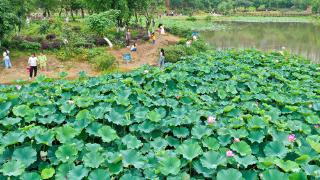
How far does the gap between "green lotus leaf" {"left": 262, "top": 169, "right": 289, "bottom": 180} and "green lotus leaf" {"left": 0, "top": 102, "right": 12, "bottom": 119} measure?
523cm

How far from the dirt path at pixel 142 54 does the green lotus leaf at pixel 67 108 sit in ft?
38.1

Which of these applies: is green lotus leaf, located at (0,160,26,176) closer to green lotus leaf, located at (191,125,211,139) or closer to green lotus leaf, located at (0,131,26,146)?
green lotus leaf, located at (0,131,26,146)

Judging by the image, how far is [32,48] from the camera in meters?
22.2

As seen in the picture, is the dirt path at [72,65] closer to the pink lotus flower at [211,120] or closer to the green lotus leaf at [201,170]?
the pink lotus flower at [211,120]

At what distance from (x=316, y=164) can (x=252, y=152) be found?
3.33 ft

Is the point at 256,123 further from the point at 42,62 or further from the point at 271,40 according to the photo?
the point at 271,40

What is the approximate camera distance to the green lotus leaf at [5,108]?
737 centimetres

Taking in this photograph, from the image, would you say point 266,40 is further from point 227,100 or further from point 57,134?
point 57,134

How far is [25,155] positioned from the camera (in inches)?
224

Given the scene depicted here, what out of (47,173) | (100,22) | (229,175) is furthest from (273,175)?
(100,22)

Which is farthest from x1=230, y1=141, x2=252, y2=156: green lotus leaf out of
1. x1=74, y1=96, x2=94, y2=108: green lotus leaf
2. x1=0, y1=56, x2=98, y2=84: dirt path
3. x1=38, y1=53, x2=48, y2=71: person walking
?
x1=38, y1=53, x2=48, y2=71: person walking

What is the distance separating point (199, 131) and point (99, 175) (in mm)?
2185

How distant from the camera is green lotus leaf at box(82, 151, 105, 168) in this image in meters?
5.38

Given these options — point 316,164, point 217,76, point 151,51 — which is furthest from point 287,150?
point 151,51
